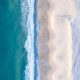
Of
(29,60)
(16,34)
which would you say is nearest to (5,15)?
(16,34)

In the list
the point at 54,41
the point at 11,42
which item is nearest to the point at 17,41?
the point at 11,42

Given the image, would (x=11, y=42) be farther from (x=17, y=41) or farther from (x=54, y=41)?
(x=54, y=41)

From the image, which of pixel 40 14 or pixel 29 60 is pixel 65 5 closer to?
pixel 40 14
